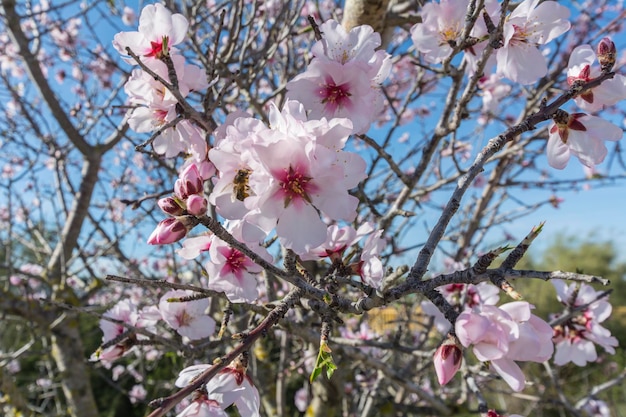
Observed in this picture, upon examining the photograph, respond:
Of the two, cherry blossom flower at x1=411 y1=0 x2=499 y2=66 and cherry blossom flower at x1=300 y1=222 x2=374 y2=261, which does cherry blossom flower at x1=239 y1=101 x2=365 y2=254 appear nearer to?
cherry blossom flower at x1=300 y1=222 x2=374 y2=261

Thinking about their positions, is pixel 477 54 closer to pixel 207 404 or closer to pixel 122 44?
pixel 122 44

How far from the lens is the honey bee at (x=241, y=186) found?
81cm

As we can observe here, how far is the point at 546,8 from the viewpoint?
115cm

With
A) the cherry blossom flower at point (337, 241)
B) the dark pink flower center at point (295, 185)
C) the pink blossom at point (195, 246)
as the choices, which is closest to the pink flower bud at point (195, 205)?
the dark pink flower center at point (295, 185)

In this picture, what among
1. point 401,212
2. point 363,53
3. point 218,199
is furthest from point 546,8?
point 218,199

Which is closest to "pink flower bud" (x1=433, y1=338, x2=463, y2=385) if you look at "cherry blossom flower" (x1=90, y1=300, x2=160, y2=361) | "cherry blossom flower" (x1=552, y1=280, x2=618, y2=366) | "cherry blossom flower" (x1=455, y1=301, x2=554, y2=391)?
"cherry blossom flower" (x1=455, y1=301, x2=554, y2=391)

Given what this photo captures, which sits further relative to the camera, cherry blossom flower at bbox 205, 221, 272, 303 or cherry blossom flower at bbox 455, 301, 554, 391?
cherry blossom flower at bbox 205, 221, 272, 303

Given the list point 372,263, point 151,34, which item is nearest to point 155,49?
point 151,34

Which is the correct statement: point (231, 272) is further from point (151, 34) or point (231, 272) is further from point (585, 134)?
point (585, 134)

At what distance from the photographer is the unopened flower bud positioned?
3.08 feet

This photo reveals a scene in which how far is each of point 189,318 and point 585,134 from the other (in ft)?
3.97

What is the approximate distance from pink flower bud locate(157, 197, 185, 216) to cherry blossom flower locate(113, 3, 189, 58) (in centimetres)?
47

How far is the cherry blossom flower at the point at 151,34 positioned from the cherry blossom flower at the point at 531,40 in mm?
883

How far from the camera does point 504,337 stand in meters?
0.77
